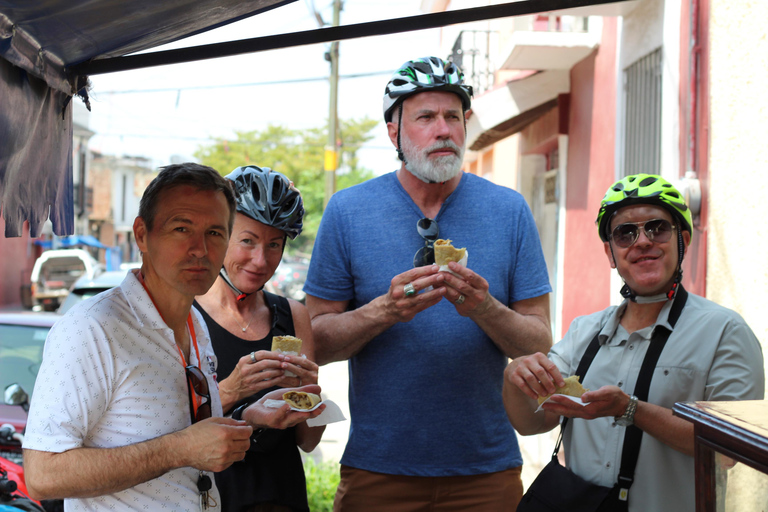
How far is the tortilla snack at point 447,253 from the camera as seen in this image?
9.43 feet

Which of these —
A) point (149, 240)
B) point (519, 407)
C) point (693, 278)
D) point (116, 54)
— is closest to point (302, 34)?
point (116, 54)

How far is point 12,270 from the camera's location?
3070 centimetres

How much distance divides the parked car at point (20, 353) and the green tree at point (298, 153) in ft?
138

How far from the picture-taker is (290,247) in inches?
2510

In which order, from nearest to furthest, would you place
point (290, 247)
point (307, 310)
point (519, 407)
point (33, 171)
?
point (33, 171) → point (519, 407) → point (307, 310) → point (290, 247)

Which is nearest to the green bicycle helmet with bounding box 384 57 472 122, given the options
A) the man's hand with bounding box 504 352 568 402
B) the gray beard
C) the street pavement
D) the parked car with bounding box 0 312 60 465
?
the gray beard

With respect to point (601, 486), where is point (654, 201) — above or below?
above

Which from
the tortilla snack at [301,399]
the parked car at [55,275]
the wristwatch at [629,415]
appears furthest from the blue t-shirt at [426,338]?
the parked car at [55,275]

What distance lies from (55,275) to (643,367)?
26472mm

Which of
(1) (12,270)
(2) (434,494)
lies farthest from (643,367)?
(1) (12,270)

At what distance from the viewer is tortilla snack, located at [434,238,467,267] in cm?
288

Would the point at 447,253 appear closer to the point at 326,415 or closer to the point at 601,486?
the point at 326,415

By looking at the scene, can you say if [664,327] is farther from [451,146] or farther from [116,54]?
[116,54]

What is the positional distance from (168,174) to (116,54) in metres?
0.48
